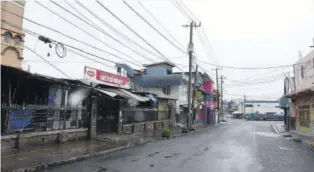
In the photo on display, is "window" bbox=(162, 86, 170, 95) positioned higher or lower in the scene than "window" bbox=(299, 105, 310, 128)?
higher

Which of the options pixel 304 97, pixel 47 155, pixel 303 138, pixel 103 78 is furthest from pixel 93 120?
pixel 304 97

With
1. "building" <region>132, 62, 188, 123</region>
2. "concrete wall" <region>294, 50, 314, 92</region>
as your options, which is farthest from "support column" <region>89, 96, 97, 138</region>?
"concrete wall" <region>294, 50, 314, 92</region>

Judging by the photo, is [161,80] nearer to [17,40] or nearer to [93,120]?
[17,40]

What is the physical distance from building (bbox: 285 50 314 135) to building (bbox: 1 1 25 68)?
79.5 feet

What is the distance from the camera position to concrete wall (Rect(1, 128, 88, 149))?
11188 mm

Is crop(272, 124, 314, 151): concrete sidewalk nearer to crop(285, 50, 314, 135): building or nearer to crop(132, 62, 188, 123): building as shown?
crop(285, 50, 314, 135): building

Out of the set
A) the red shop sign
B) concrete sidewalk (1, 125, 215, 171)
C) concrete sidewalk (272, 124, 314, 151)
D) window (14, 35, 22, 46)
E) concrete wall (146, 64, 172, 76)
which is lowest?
concrete sidewalk (272, 124, 314, 151)

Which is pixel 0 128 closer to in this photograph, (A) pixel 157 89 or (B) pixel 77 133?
(B) pixel 77 133

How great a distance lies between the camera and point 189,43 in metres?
29.3

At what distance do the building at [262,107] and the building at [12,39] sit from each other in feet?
246

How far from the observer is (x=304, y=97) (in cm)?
2717

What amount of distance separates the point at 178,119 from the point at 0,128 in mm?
27853

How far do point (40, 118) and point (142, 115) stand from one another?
1263 cm

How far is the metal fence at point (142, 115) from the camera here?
21.9 meters
